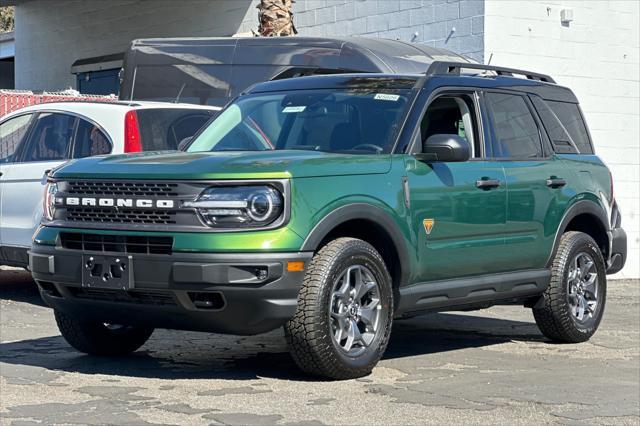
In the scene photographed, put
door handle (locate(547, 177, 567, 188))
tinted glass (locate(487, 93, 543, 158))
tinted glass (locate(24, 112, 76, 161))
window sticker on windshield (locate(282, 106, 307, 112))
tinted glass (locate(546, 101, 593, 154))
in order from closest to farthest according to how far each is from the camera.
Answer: window sticker on windshield (locate(282, 106, 307, 112)) → tinted glass (locate(487, 93, 543, 158)) → door handle (locate(547, 177, 567, 188)) → tinted glass (locate(546, 101, 593, 154)) → tinted glass (locate(24, 112, 76, 161))

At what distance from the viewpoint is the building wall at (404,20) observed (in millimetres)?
15266

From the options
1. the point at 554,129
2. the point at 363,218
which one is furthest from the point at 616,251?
the point at 363,218

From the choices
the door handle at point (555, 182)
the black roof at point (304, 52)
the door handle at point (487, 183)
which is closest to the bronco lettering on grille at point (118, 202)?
the door handle at point (487, 183)

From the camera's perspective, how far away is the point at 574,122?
391 inches

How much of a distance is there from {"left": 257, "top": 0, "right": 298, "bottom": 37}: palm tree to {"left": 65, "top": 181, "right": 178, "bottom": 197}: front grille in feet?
33.7

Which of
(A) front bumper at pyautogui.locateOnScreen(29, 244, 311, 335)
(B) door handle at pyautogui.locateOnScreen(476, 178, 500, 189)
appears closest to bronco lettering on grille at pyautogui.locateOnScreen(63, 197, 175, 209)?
(A) front bumper at pyautogui.locateOnScreen(29, 244, 311, 335)

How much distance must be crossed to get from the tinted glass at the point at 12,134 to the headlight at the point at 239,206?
4780mm

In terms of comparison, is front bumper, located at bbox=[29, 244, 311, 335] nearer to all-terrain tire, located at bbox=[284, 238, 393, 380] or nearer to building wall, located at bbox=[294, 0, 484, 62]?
all-terrain tire, located at bbox=[284, 238, 393, 380]

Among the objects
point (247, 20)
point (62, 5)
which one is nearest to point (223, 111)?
point (247, 20)

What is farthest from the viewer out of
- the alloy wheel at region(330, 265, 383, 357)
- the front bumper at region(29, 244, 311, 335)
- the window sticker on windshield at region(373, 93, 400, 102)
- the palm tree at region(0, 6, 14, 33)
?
the palm tree at region(0, 6, 14, 33)

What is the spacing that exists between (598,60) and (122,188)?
10.5 m

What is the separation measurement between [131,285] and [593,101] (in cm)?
1052

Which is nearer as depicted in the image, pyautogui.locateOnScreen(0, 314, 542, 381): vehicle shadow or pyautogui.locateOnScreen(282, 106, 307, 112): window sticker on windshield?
pyautogui.locateOnScreen(0, 314, 542, 381): vehicle shadow

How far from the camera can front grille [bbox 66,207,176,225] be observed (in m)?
7.04
